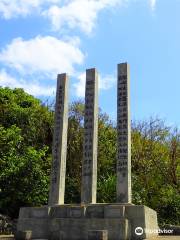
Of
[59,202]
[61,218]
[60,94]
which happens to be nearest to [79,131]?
[60,94]

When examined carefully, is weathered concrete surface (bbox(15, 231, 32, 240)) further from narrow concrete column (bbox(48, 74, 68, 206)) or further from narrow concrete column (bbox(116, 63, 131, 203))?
narrow concrete column (bbox(116, 63, 131, 203))

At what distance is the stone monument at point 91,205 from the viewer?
11.3 meters

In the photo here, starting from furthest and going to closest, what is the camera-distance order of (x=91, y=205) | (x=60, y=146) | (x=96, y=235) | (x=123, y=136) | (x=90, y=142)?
(x=60, y=146), (x=90, y=142), (x=123, y=136), (x=91, y=205), (x=96, y=235)

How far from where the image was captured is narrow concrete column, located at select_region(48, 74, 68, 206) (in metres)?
13.7

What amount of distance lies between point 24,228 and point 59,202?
1.69 meters

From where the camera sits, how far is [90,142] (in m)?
13.8

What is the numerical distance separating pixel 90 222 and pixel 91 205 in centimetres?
85

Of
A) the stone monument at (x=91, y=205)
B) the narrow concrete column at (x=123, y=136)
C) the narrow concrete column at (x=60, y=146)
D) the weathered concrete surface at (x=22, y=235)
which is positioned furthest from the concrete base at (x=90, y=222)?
the narrow concrete column at (x=60, y=146)

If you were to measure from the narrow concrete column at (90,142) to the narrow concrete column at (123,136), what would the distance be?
38.6 inches

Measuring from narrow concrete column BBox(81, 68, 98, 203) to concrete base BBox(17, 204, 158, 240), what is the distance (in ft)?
3.63

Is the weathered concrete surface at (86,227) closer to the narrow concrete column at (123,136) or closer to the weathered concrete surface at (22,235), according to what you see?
the weathered concrete surface at (22,235)

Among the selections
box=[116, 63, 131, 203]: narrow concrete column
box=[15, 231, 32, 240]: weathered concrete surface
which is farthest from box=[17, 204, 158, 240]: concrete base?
box=[116, 63, 131, 203]: narrow concrete column

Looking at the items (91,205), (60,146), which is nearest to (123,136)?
(60,146)

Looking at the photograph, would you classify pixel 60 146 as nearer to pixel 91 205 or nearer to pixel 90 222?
pixel 91 205
